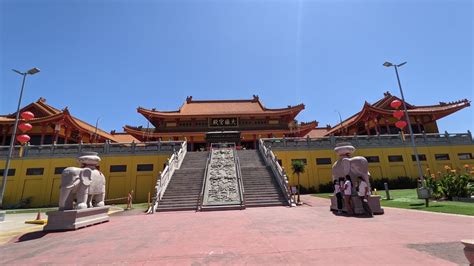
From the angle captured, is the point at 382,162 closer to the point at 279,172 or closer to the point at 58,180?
the point at 279,172

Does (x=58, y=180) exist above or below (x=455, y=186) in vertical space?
above

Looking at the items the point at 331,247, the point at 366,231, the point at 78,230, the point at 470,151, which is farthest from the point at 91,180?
the point at 470,151

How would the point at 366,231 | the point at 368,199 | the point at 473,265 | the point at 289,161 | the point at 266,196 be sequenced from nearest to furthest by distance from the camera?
the point at 473,265 → the point at 366,231 → the point at 368,199 → the point at 266,196 → the point at 289,161

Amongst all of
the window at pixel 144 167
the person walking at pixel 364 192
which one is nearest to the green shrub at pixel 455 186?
the person walking at pixel 364 192

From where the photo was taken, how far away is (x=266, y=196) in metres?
13.6

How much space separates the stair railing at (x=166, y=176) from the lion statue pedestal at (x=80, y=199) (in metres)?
3.28

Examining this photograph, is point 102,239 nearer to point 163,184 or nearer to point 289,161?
point 163,184

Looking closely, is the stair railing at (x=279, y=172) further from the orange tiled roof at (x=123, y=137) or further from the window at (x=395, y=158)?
the orange tiled roof at (x=123, y=137)

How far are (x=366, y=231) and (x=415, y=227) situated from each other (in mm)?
1412

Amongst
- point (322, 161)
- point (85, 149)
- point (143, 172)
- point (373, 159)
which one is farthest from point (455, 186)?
point (85, 149)

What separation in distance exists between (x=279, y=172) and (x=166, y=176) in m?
7.01

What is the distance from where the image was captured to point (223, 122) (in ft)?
94.9

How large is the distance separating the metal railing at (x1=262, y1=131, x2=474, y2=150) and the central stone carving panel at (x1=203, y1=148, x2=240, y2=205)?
4.63 meters

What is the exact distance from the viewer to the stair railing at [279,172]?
515 inches
